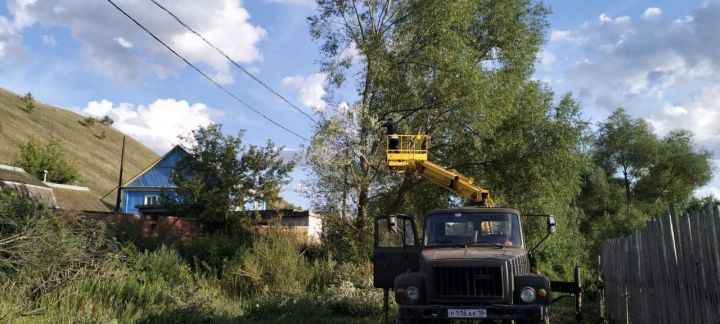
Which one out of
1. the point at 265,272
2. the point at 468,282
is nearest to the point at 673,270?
the point at 468,282

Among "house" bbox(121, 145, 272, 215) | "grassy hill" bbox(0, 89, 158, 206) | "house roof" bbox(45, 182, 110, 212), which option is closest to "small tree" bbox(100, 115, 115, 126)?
"grassy hill" bbox(0, 89, 158, 206)

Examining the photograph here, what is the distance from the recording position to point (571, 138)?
23062mm

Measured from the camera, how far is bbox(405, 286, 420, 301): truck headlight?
8742 millimetres

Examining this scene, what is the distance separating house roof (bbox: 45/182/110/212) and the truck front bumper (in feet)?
119

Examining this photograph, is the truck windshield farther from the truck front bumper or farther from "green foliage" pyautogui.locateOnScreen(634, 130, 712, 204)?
"green foliage" pyautogui.locateOnScreen(634, 130, 712, 204)

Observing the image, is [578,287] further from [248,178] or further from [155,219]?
[248,178]

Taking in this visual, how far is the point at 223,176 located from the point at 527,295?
21.1 m

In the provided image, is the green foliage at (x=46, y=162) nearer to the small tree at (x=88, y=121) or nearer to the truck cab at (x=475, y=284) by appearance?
the truck cab at (x=475, y=284)

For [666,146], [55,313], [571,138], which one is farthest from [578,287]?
[666,146]

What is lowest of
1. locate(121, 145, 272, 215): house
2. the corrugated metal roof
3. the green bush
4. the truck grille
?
the truck grille

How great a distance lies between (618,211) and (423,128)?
21.7 meters

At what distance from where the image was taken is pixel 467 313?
8.35 metres

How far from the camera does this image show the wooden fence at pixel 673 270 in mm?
5965

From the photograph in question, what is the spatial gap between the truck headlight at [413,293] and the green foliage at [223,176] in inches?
725
